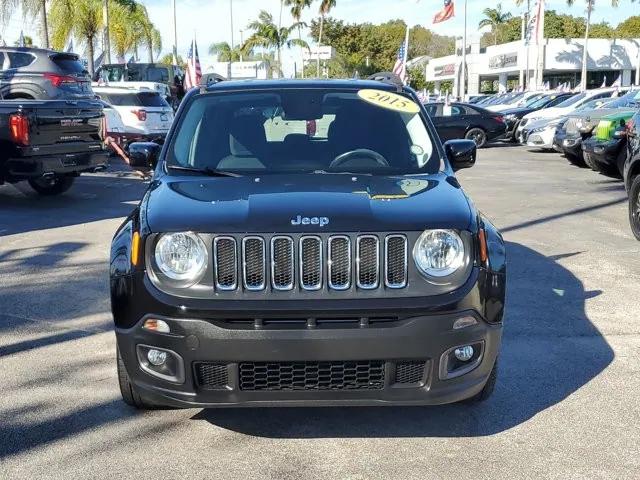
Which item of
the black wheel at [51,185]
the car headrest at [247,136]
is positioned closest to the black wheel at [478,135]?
the black wheel at [51,185]

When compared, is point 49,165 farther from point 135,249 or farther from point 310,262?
point 310,262

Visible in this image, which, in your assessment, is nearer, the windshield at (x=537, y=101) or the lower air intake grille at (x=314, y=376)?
the lower air intake grille at (x=314, y=376)

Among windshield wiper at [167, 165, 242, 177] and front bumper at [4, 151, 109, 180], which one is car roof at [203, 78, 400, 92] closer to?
windshield wiper at [167, 165, 242, 177]

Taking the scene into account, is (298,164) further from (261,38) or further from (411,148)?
(261,38)

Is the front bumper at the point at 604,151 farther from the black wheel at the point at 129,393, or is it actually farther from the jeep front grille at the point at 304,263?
the black wheel at the point at 129,393

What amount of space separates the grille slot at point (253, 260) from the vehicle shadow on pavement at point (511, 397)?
3.00 ft

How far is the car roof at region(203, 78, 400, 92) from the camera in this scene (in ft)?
17.3

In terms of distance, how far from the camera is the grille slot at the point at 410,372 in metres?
3.57

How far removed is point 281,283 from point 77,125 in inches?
337

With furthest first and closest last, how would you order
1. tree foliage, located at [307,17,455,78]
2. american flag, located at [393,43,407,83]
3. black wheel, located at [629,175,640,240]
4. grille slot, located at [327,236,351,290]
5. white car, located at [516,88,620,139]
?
tree foliage, located at [307,17,455,78] < american flag, located at [393,43,407,83] < white car, located at [516,88,620,139] < black wheel, located at [629,175,640,240] < grille slot, located at [327,236,351,290]

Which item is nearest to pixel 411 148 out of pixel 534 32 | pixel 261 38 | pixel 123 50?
pixel 534 32

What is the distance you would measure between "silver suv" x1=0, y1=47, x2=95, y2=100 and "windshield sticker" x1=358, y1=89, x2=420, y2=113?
11.5m

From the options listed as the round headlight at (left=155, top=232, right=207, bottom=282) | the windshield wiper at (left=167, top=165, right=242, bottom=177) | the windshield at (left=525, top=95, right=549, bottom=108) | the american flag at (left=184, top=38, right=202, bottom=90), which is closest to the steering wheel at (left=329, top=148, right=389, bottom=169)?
the windshield wiper at (left=167, top=165, right=242, bottom=177)

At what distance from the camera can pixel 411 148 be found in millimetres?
4922
